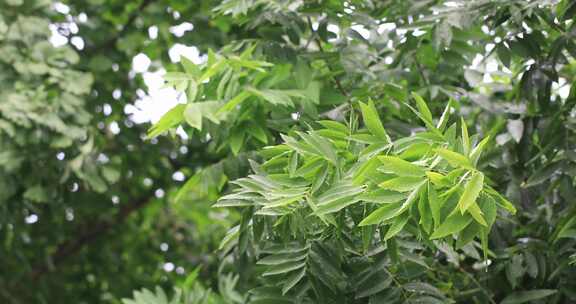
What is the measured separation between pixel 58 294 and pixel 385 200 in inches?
115

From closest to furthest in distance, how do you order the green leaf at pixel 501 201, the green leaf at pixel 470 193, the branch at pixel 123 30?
the green leaf at pixel 470 193
the green leaf at pixel 501 201
the branch at pixel 123 30

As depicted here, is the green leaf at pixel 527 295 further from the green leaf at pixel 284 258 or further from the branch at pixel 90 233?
the branch at pixel 90 233

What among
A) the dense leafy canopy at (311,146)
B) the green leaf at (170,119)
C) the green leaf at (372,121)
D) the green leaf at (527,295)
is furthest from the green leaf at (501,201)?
the green leaf at (170,119)

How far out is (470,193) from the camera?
50.9 inches

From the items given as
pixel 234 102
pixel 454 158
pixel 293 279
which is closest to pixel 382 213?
pixel 454 158

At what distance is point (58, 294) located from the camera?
3945 millimetres

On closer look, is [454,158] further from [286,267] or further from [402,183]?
[286,267]

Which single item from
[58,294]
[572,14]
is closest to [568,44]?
[572,14]

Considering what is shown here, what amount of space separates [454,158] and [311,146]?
312 mm

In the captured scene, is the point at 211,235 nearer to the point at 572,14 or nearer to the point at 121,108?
the point at 121,108

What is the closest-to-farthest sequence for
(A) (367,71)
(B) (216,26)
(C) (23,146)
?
(A) (367,71) → (C) (23,146) → (B) (216,26)

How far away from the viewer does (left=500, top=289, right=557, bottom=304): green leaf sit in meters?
1.95

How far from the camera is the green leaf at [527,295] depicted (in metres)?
1.95

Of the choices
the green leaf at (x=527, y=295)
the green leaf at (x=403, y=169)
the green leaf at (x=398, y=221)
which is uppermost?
the green leaf at (x=403, y=169)
